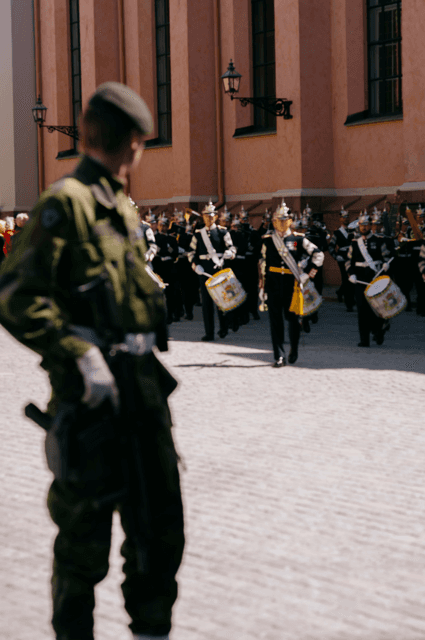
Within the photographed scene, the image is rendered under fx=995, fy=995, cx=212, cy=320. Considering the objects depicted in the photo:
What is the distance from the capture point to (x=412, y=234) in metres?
18.3

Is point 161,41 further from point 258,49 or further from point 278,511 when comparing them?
point 278,511

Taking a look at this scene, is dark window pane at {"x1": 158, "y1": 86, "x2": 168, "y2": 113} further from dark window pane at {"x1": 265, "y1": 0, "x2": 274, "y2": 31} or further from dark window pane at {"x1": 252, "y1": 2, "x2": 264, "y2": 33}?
dark window pane at {"x1": 265, "y1": 0, "x2": 274, "y2": 31}

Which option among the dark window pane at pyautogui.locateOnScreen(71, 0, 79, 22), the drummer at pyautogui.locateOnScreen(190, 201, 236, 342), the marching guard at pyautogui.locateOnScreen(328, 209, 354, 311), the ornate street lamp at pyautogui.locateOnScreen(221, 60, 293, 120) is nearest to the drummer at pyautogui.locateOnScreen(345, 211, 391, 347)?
the drummer at pyautogui.locateOnScreen(190, 201, 236, 342)

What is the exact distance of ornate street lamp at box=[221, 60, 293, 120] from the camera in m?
23.2

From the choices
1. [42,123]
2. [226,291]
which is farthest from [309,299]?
[42,123]

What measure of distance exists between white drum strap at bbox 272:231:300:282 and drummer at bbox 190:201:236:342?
267 centimetres

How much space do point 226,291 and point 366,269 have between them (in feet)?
6.76

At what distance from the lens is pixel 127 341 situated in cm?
305

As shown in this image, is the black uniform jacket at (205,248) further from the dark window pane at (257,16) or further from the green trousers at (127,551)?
the dark window pane at (257,16)

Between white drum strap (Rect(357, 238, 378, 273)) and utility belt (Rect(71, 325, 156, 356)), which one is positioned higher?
white drum strap (Rect(357, 238, 378, 273))

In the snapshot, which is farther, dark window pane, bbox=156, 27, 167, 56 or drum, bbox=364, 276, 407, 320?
dark window pane, bbox=156, 27, 167, 56

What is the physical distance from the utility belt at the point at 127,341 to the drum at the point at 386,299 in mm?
9747

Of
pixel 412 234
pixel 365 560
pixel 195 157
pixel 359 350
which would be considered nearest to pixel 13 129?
pixel 195 157

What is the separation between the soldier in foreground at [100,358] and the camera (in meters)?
2.92
